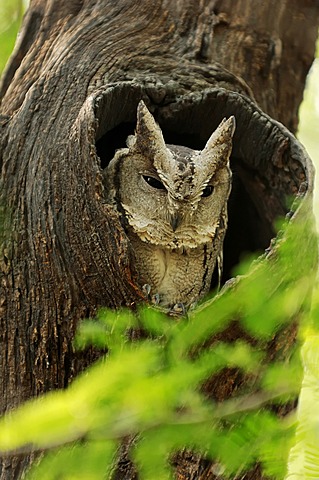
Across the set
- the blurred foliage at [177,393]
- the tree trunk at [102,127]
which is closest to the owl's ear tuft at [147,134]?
the tree trunk at [102,127]

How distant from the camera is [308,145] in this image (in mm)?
4906

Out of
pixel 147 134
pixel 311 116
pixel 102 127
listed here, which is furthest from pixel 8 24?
pixel 311 116

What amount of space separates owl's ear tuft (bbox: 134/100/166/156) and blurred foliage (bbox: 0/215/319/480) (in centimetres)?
71

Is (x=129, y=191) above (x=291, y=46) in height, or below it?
below

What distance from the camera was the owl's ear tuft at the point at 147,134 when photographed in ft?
8.96

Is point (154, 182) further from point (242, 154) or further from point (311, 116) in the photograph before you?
point (311, 116)

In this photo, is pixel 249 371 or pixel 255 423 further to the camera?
pixel 249 371

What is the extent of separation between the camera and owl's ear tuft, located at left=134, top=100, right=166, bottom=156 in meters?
2.73

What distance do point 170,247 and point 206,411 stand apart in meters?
1.31

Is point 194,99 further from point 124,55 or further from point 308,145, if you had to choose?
point 308,145

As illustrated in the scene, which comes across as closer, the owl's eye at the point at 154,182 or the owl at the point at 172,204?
the owl at the point at 172,204

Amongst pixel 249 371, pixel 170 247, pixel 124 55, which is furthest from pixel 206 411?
pixel 124 55

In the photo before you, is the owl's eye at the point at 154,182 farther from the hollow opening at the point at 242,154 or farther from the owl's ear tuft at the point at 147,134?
the hollow opening at the point at 242,154

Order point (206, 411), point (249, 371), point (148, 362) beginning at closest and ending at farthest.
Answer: point (148, 362), point (206, 411), point (249, 371)
